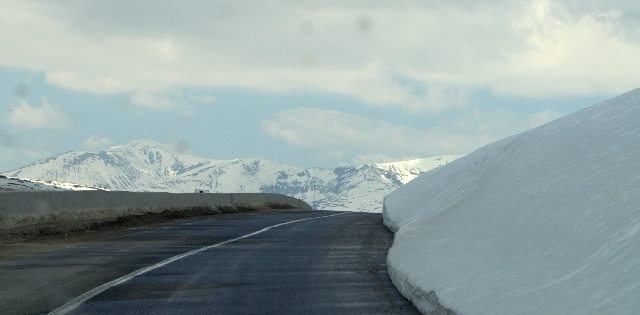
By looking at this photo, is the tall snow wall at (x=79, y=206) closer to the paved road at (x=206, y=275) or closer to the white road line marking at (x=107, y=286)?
the paved road at (x=206, y=275)

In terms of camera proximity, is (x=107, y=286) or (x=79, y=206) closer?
(x=107, y=286)

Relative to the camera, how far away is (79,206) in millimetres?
25797

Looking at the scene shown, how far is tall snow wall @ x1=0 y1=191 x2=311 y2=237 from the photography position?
Answer: 21861 millimetres

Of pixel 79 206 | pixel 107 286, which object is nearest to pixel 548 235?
pixel 107 286

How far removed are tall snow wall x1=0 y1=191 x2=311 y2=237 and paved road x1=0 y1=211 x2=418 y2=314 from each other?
1.28 m

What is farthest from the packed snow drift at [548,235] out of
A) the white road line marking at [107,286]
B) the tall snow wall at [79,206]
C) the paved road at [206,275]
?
the tall snow wall at [79,206]

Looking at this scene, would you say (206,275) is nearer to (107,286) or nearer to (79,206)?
(107,286)

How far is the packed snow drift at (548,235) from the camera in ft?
26.5

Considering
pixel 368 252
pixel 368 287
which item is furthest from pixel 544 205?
pixel 368 252

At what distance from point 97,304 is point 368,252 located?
8.25 metres

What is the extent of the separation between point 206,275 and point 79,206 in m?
12.9

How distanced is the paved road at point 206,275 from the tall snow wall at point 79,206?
128 cm

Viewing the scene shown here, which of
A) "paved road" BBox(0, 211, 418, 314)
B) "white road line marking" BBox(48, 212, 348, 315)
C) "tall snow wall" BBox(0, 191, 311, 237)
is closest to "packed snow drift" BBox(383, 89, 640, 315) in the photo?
"paved road" BBox(0, 211, 418, 314)

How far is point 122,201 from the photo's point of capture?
29.7m
